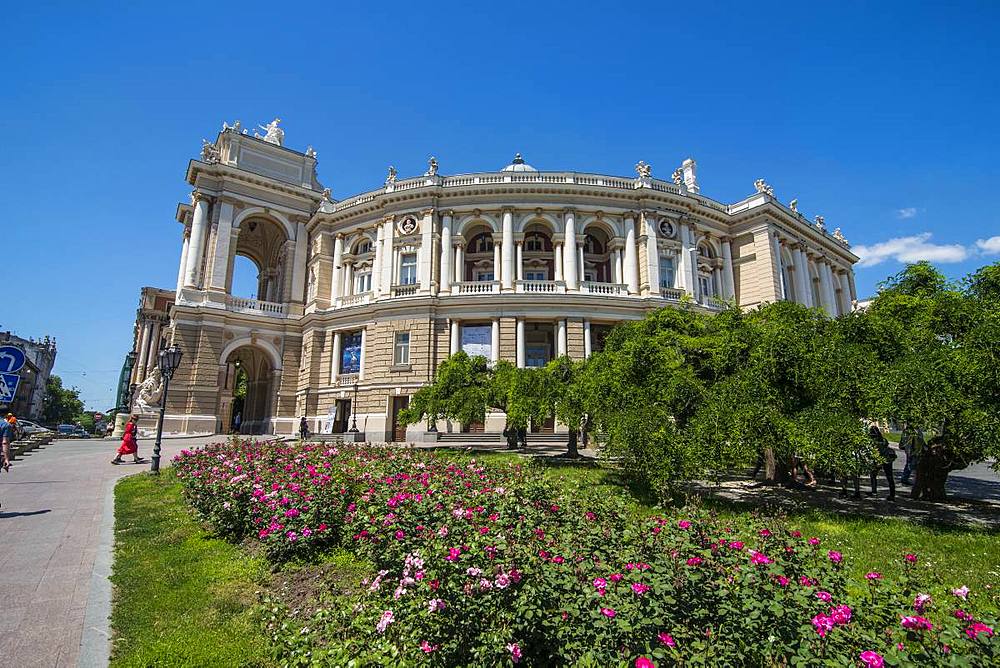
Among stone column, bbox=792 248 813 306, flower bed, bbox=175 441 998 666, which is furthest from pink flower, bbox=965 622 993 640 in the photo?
stone column, bbox=792 248 813 306

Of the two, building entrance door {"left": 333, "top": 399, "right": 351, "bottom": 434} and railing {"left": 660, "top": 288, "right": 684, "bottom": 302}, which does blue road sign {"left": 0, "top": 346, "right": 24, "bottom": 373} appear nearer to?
building entrance door {"left": 333, "top": 399, "right": 351, "bottom": 434}

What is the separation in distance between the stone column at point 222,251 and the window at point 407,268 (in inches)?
520

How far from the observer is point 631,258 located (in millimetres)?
33781

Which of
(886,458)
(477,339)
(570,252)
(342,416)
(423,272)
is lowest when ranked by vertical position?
(886,458)

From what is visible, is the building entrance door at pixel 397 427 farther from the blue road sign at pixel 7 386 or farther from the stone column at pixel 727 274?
the stone column at pixel 727 274

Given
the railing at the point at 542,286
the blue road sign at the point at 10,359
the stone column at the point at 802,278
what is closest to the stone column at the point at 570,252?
the railing at the point at 542,286

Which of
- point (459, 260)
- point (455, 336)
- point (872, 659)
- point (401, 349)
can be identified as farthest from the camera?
point (459, 260)

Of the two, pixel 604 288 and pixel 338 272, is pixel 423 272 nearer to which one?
pixel 338 272

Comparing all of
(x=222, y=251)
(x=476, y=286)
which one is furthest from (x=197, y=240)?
(x=476, y=286)

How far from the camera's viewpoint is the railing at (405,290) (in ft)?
109

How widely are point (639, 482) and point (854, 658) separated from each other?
1104 cm

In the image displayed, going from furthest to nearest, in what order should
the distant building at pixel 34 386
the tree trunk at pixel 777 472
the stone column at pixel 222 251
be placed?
the distant building at pixel 34 386 → the stone column at pixel 222 251 → the tree trunk at pixel 777 472

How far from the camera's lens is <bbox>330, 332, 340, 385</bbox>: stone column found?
1356 inches

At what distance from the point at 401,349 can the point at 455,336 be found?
3.73 m
